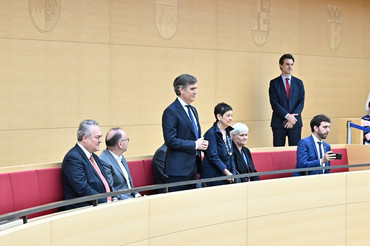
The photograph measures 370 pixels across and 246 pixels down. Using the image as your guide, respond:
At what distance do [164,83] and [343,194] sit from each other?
130 inches

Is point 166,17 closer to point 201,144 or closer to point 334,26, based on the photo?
point 334,26

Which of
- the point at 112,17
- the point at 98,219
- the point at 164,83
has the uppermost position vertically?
the point at 112,17

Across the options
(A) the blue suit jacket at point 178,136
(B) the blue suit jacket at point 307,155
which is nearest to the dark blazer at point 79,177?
(A) the blue suit jacket at point 178,136

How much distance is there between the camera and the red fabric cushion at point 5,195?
435cm

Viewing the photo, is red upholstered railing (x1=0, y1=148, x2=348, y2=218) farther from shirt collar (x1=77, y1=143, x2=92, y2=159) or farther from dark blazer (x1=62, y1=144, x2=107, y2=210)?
shirt collar (x1=77, y1=143, x2=92, y2=159)

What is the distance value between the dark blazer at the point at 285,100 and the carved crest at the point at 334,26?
2.06 metres

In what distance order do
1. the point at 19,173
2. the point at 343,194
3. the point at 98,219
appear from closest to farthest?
the point at 98,219 → the point at 19,173 → the point at 343,194

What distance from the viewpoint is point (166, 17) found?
817 cm

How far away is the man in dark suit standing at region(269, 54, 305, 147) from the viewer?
26.9 ft

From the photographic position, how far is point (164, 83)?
8.26 m

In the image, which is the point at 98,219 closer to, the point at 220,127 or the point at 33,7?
the point at 220,127

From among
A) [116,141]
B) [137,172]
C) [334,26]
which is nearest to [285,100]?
[334,26]

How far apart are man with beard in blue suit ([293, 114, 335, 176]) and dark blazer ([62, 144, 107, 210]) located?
230 cm

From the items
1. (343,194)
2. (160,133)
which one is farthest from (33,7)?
(343,194)
